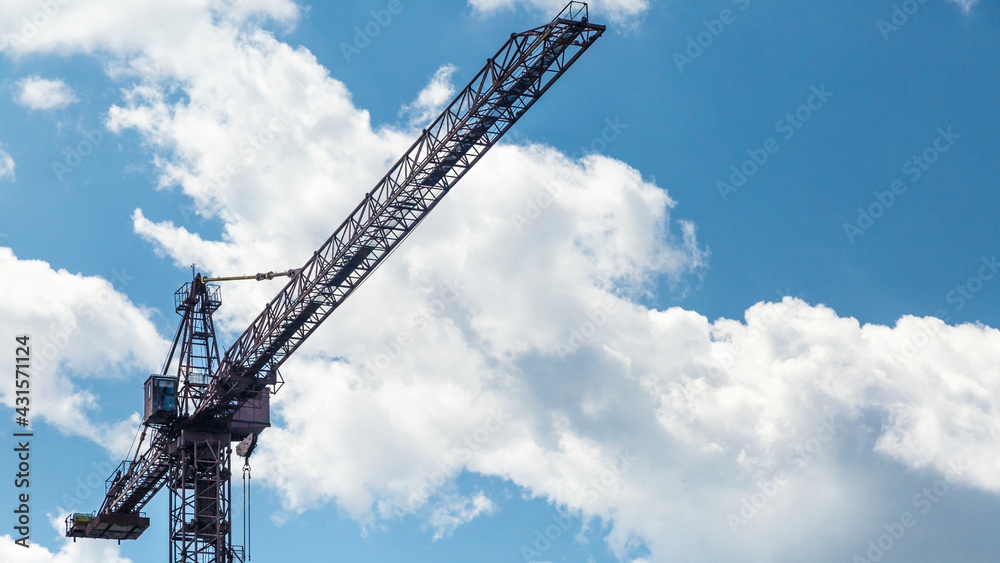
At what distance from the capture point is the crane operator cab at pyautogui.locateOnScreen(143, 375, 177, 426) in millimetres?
77750

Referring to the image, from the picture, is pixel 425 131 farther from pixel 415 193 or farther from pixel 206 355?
pixel 206 355

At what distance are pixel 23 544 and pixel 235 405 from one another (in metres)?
13.2

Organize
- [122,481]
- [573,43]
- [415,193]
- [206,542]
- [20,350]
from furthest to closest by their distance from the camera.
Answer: [122,481] → [206,542] → [20,350] → [415,193] → [573,43]

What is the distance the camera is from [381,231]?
68188 mm

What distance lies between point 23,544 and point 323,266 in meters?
21.2

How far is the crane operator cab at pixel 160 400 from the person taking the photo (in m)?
77.8

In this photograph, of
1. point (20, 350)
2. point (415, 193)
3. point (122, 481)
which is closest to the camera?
point (415, 193)

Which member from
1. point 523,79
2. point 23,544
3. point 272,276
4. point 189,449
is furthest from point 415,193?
point 23,544

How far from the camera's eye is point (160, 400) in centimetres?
7806

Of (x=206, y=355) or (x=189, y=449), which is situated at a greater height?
(x=206, y=355)

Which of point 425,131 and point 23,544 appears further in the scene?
point 23,544

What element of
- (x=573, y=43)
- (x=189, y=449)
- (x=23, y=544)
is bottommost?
(x=23, y=544)

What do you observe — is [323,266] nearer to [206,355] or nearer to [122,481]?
[206,355]

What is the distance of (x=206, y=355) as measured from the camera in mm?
80188
